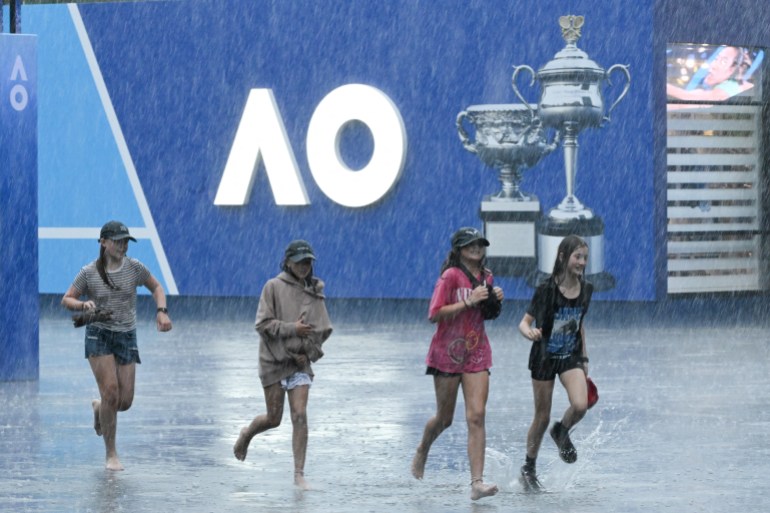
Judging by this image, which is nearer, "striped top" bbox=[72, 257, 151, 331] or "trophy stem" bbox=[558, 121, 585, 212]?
"striped top" bbox=[72, 257, 151, 331]

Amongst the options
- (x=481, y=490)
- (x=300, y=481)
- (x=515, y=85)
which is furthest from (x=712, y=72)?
(x=481, y=490)

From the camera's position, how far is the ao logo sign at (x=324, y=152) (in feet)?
93.0

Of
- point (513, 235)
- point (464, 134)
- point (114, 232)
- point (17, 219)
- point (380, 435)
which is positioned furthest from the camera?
point (464, 134)

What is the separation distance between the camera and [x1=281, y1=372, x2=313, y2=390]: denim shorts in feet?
35.2

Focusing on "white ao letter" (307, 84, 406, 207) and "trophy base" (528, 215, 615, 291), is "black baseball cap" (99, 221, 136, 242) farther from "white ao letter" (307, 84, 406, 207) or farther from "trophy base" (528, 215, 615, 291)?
"white ao letter" (307, 84, 406, 207)

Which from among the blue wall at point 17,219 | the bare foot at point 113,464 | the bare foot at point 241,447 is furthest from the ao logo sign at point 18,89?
the bare foot at point 241,447

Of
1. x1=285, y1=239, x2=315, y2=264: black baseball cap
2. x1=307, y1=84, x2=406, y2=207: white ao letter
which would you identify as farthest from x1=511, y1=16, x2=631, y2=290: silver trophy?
x1=285, y1=239, x2=315, y2=264: black baseball cap

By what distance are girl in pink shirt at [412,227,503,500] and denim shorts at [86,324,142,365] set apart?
7.90 feet

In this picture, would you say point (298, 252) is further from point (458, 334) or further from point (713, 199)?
point (713, 199)

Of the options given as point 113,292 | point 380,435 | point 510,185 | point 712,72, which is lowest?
point 380,435

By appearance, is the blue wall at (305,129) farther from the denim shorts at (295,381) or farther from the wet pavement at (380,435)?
the denim shorts at (295,381)

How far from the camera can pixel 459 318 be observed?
10.2 m

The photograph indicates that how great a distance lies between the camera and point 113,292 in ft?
37.9

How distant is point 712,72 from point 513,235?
15.1ft
